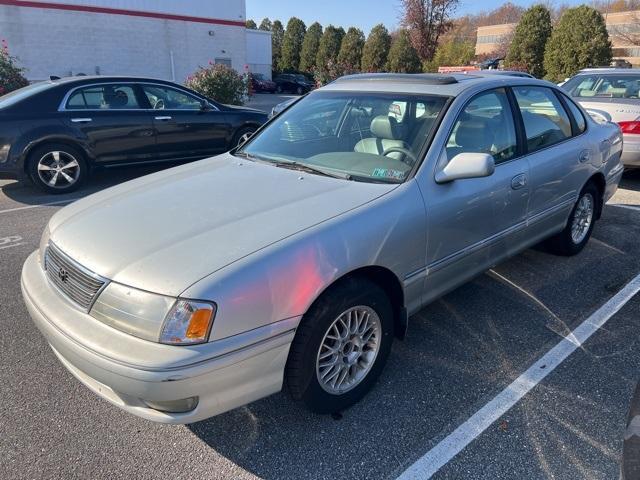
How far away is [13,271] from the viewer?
430 cm

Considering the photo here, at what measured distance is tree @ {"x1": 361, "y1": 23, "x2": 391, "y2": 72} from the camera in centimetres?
3275

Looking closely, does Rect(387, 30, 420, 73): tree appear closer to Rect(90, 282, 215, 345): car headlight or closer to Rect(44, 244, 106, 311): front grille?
Rect(44, 244, 106, 311): front grille

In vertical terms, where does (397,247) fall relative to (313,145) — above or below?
below

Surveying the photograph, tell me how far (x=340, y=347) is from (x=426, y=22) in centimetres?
3510

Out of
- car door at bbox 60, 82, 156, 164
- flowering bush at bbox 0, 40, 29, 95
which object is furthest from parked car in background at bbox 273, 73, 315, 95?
car door at bbox 60, 82, 156, 164

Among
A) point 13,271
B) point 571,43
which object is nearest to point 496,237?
point 13,271

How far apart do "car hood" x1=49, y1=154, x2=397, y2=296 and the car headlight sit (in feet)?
0.15

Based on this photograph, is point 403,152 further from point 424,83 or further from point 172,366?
point 172,366

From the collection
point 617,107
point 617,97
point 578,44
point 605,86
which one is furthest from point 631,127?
point 578,44

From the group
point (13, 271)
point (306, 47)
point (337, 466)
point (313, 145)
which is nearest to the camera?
point (337, 466)

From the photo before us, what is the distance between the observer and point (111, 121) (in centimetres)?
711

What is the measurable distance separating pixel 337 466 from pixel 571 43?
27.3 meters

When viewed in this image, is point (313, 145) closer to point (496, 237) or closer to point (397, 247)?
point (397, 247)

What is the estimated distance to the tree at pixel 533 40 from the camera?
88.1 feet
